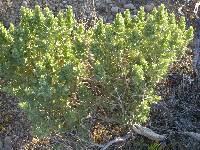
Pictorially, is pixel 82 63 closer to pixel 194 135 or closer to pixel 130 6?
pixel 194 135

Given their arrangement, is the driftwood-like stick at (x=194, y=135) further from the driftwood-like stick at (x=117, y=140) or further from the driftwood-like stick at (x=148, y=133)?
the driftwood-like stick at (x=117, y=140)

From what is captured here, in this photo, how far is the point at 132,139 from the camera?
7598 mm

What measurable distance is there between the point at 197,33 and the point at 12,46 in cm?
387

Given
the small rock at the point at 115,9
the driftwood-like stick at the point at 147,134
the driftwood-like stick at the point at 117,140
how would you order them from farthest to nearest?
the small rock at the point at 115,9 → the driftwood-like stick at the point at 147,134 → the driftwood-like stick at the point at 117,140

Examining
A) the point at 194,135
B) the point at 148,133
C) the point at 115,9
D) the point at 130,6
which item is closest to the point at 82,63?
the point at 148,133

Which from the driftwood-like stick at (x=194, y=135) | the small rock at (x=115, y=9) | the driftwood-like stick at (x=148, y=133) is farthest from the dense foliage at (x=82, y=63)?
the small rock at (x=115, y=9)

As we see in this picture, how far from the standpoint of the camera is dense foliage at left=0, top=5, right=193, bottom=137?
6.41m

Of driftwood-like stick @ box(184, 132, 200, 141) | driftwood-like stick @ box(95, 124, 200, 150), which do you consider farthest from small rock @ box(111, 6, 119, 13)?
driftwood-like stick @ box(184, 132, 200, 141)

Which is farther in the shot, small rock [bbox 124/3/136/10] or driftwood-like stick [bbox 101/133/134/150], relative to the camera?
small rock [bbox 124/3/136/10]

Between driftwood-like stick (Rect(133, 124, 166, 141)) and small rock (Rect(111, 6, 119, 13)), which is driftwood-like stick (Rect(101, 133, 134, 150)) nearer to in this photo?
driftwood-like stick (Rect(133, 124, 166, 141))

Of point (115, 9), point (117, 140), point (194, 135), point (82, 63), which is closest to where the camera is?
point (82, 63)

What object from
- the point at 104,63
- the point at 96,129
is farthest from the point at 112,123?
the point at 104,63

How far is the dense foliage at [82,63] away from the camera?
6406 mm

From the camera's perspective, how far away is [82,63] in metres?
6.73
